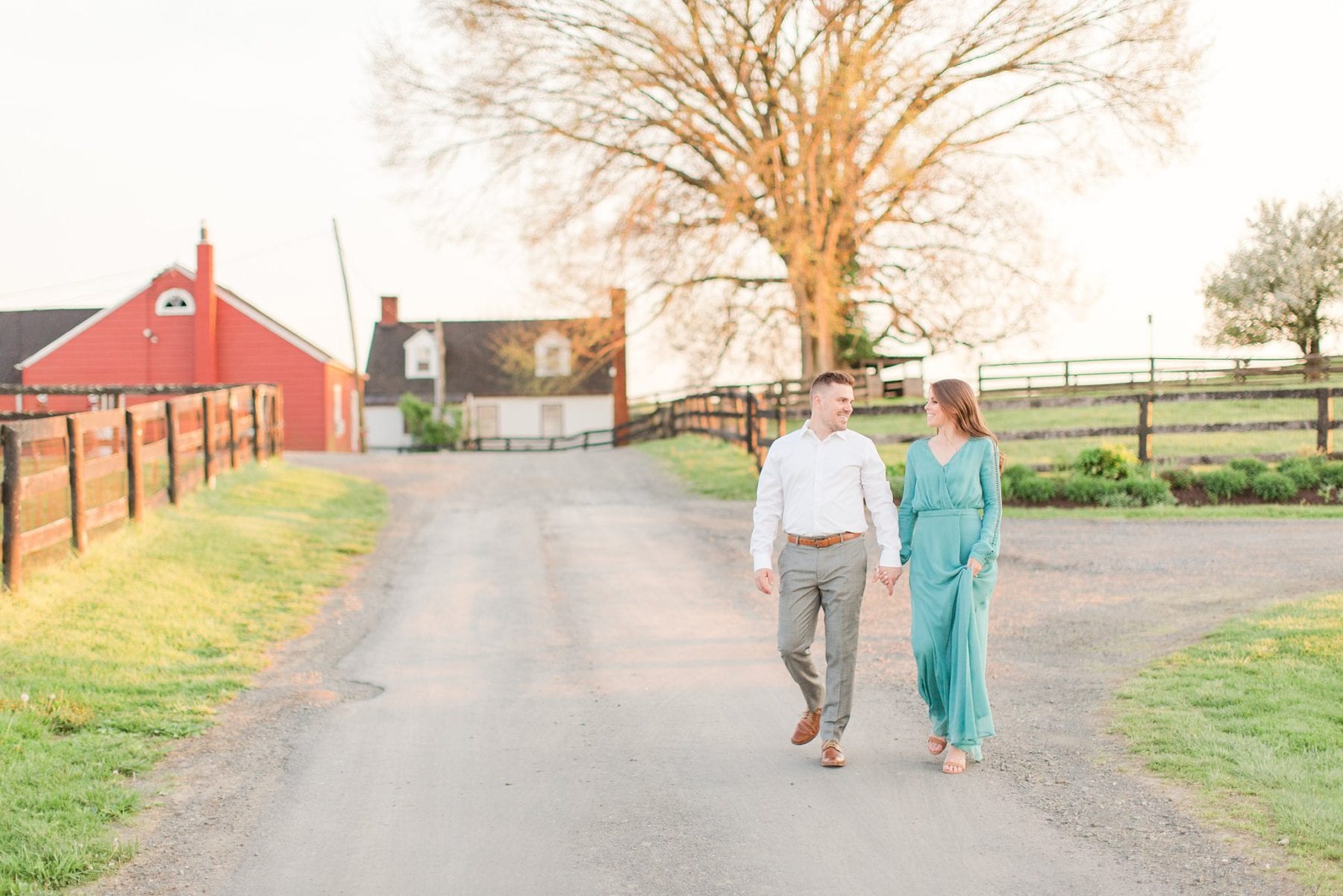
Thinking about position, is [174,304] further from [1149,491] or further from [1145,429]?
[1149,491]

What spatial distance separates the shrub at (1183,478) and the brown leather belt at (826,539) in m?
12.1

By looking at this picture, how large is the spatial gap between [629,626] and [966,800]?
14.5ft

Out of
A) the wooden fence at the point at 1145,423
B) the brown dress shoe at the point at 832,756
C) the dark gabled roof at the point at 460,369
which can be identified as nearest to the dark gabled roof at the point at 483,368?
the dark gabled roof at the point at 460,369

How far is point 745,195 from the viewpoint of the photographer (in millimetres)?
22188

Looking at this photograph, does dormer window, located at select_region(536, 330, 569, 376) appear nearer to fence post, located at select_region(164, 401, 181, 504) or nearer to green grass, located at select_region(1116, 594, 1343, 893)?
fence post, located at select_region(164, 401, 181, 504)

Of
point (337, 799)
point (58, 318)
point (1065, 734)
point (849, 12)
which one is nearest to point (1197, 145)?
point (849, 12)

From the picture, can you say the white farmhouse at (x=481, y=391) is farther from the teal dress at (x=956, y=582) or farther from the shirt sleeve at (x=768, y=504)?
the teal dress at (x=956, y=582)

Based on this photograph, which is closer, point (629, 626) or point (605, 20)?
point (629, 626)

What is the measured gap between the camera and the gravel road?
4273 mm

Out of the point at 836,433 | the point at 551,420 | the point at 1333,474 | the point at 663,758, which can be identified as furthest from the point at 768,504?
the point at 551,420

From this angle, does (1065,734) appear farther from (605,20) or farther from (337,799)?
(605,20)

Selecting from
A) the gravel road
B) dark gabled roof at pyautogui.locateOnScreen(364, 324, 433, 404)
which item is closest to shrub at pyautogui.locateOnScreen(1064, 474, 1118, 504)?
the gravel road

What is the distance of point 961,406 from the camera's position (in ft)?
18.1

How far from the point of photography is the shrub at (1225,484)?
15.7 m
